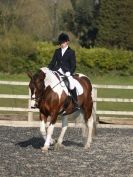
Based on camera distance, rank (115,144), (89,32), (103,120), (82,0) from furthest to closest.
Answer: (82,0)
(89,32)
(103,120)
(115,144)

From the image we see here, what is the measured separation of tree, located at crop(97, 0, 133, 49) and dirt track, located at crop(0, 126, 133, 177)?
127 feet

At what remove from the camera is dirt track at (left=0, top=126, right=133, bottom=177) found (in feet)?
27.2

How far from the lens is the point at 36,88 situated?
33.7ft

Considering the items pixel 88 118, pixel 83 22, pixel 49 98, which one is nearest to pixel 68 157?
pixel 49 98

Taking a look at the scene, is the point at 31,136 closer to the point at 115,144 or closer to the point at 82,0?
the point at 115,144

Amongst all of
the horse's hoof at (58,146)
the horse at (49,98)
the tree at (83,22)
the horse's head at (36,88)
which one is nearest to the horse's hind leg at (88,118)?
the horse at (49,98)

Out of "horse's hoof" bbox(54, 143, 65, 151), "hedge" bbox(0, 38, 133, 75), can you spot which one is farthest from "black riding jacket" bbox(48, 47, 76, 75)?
"hedge" bbox(0, 38, 133, 75)

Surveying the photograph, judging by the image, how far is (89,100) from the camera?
11617 millimetres

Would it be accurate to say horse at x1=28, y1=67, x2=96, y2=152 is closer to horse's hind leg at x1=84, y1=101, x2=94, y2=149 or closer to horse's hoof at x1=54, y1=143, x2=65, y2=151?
horse's hoof at x1=54, y1=143, x2=65, y2=151

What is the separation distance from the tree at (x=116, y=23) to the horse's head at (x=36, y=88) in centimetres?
4173

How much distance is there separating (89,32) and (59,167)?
46453mm

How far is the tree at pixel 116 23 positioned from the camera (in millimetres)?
52031

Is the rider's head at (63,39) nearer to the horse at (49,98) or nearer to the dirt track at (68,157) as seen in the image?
the horse at (49,98)

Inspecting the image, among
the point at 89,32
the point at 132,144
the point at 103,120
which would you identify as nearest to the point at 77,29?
the point at 89,32
